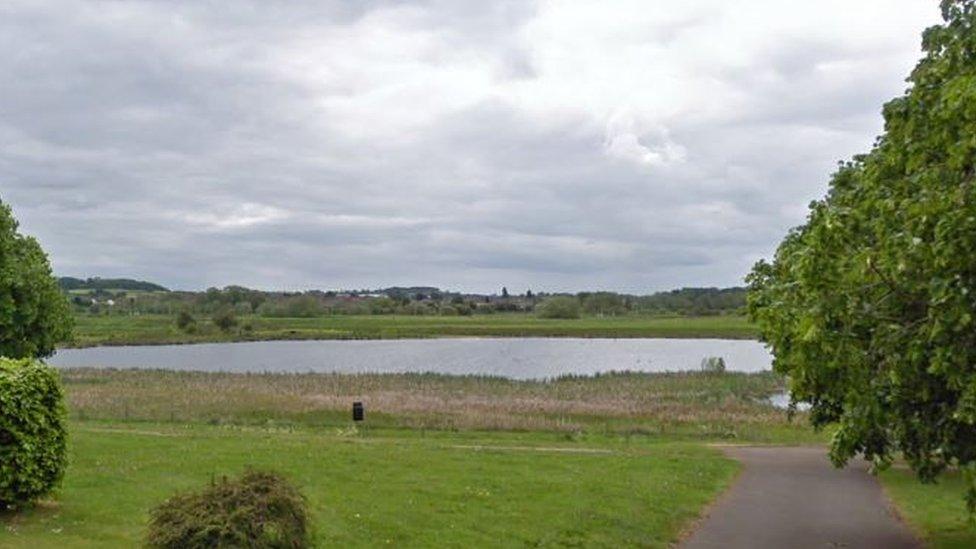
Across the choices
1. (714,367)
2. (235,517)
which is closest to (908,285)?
(235,517)

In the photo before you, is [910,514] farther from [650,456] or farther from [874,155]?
[874,155]

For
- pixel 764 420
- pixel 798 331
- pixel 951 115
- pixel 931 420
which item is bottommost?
pixel 764 420

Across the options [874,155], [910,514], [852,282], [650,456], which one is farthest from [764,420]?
[852,282]

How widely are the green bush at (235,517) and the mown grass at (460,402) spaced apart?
83.0ft

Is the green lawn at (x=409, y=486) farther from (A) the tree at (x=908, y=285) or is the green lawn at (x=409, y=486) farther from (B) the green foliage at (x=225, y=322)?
(B) the green foliage at (x=225, y=322)

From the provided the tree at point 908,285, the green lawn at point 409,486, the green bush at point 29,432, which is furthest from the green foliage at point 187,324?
the tree at point 908,285

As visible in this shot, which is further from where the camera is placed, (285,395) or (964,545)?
(285,395)

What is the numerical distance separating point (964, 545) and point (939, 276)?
34.2 ft

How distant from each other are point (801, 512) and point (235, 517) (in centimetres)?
1394

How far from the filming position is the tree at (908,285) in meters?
9.00

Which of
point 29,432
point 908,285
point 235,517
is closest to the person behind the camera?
point 908,285

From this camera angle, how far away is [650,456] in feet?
92.4

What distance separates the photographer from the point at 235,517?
10820 millimetres

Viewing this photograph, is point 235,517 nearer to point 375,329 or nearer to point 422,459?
point 422,459
